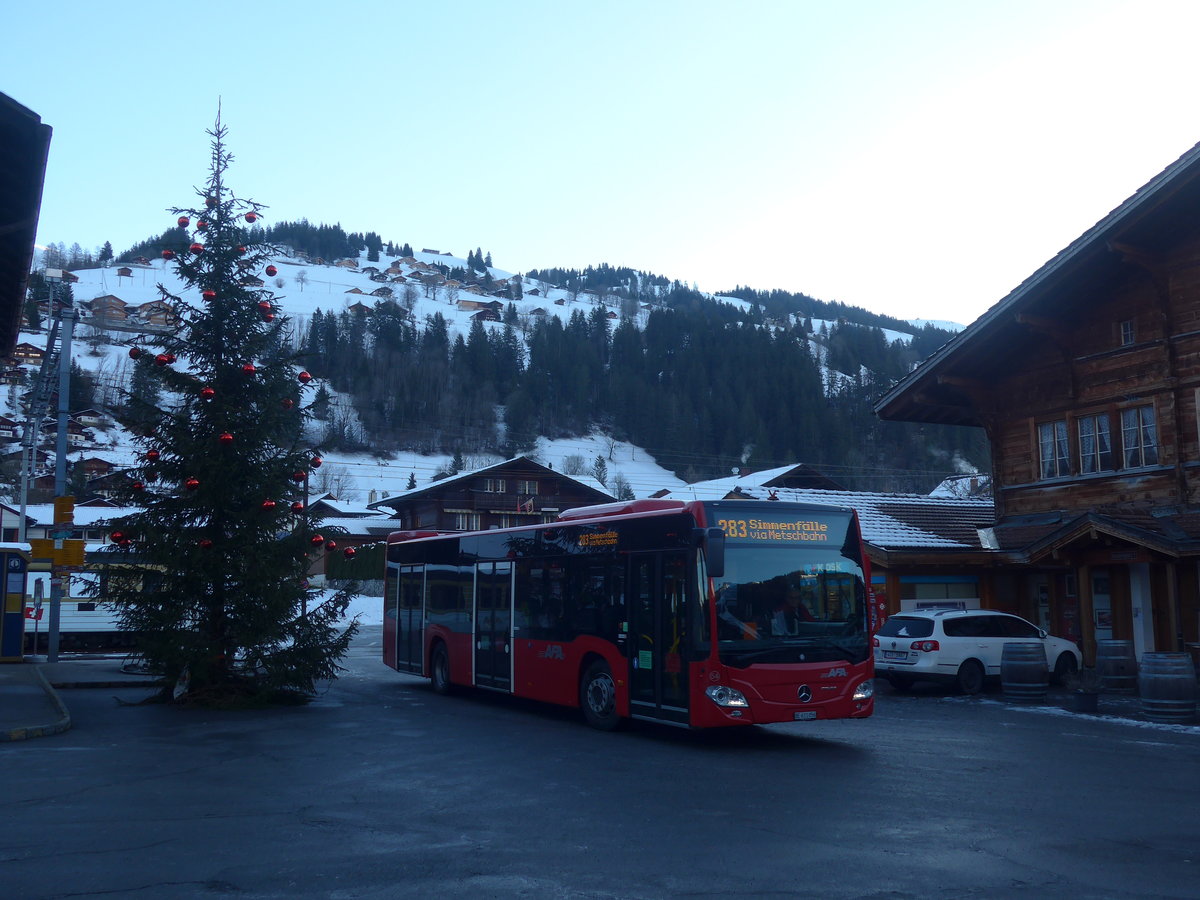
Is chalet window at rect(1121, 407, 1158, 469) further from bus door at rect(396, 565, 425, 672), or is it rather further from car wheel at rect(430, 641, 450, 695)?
bus door at rect(396, 565, 425, 672)

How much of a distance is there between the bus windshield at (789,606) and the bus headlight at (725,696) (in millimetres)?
319

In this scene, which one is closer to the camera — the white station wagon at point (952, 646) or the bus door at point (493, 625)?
the bus door at point (493, 625)

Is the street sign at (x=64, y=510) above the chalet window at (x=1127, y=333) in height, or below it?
below

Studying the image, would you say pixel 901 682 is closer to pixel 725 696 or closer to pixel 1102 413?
pixel 1102 413

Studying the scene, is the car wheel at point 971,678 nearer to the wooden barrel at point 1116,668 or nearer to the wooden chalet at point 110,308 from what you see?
Answer: the wooden barrel at point 1116,668

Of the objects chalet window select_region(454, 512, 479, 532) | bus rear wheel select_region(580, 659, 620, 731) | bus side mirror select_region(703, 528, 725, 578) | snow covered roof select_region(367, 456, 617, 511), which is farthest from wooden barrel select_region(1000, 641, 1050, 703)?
chalet window select_region(454, 512, 479, 532)

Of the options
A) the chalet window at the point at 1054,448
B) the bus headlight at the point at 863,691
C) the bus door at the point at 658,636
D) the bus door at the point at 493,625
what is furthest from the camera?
the chalet window at the point at 1054,448

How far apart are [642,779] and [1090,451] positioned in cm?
1633

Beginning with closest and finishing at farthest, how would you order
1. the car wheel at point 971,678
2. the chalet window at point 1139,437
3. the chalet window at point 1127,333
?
the car wheel at point 971,678
the chalet window at point 1139,437
the chalet window at point 1127,333

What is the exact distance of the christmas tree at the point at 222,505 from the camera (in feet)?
58.1

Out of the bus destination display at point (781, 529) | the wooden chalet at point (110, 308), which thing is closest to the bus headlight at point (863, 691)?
the bus destination display at point (781, 529)

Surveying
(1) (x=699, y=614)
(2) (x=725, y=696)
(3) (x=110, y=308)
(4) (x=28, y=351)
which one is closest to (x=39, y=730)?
(1) (x=699, y=614)

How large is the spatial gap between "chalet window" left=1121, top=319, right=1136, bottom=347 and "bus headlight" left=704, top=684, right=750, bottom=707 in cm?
1427

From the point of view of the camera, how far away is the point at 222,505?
58.5 ft
